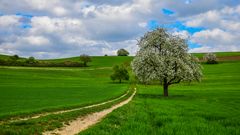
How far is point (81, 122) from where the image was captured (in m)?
23.1

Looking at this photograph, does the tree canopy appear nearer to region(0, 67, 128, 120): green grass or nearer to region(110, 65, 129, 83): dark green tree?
region(0, 67, 128, 120): green grass

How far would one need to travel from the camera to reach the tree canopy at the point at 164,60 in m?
55.7

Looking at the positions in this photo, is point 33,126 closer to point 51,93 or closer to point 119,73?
point 51,93

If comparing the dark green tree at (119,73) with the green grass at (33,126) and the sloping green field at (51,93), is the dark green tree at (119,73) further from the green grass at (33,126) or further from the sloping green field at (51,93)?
the green grass at (33,126)

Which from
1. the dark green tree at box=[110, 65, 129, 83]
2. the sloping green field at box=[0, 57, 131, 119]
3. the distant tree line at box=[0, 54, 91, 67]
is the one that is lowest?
the sloping green field at box=[0, 57, 131, 119]

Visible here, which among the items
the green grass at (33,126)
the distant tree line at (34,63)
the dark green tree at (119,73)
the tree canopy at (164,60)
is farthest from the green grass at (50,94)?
the distant tree line at (34,63)

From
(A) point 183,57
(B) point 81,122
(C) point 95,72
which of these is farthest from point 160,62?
(C) point 95,72

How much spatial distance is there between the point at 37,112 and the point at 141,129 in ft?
50.8

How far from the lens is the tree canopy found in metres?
55.7

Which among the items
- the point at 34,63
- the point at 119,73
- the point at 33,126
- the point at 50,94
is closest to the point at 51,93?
the point at 50,94

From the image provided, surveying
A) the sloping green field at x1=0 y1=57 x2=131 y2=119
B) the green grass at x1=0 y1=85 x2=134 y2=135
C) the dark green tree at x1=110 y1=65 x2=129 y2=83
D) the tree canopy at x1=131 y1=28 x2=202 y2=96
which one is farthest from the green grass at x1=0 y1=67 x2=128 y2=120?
the dark green tree at x1=110 y1=65 x2=129 y2=83

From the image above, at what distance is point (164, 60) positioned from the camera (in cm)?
5662


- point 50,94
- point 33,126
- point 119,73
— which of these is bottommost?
point 50,94

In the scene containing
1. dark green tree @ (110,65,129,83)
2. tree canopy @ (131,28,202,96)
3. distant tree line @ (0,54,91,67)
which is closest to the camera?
tree canopy @ (131,28,202,96)
